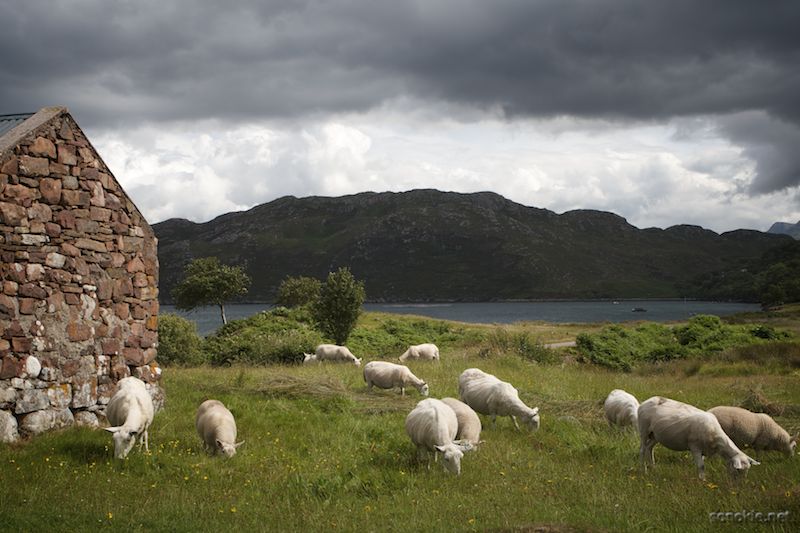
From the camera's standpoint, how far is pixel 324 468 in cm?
1225

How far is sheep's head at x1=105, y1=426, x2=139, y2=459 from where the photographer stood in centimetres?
1229

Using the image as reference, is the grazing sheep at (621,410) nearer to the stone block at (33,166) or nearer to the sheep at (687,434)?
the sheep at (687,434)

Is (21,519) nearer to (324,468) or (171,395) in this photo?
(324,468)

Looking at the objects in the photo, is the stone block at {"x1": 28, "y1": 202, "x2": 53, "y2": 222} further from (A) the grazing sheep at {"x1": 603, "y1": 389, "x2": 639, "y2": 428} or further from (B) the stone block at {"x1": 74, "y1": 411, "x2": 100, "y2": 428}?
(A) the grazing sheep at {"x1": 603, "y1": 389, "x2": 639, "y2": 428}

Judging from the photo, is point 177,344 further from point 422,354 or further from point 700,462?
point 700,462

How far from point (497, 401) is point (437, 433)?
419cm

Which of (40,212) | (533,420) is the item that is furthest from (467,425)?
(40,212)

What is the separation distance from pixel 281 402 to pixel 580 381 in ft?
41.1

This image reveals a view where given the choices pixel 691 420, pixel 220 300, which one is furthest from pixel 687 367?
pixel 220 300

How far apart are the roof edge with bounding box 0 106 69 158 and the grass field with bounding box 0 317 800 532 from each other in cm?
650

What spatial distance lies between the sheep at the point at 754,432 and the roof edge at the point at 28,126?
53.0 ft

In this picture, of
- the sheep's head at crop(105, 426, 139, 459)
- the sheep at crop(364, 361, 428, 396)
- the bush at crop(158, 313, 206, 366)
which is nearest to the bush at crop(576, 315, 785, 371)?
the sheep at crop(364, 361, 428, 396)

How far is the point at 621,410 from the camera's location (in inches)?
633

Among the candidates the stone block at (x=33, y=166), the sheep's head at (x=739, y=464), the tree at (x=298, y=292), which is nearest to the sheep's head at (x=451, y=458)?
the sheep's head at (x=739, y=464)
